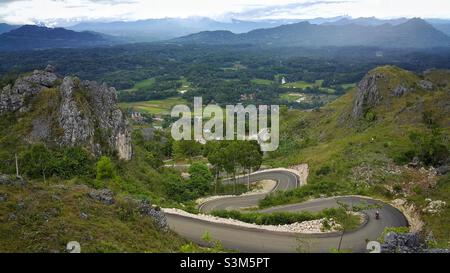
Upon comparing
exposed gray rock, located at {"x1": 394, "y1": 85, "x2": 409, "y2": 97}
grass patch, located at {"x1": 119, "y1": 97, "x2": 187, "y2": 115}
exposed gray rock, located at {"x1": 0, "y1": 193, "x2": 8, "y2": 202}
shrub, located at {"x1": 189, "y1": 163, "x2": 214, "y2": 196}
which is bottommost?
grass patch, located at {"x1": 119, "y1": 97, "x2": 187, "y2": 115}

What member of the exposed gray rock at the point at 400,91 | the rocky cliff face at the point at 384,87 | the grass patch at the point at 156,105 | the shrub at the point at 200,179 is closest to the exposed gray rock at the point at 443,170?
the shrub at the point at 200,179

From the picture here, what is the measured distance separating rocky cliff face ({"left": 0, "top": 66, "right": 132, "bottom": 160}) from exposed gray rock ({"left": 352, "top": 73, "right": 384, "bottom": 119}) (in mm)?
43917

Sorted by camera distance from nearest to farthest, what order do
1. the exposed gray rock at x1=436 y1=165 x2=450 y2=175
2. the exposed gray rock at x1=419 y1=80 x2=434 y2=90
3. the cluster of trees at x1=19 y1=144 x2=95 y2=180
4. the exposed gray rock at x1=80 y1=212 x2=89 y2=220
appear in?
the exposed gray rock at x1=80 y1=212 x2=89 y2=220 → the cluster of trees at x1=19 y1=144 x2=95 y2=180 → the exposed gray rock at x1=436 y1=165 x2=450 y2=175 → the exposed gray rock at x1=419 y1=80 x2=434 y2=90

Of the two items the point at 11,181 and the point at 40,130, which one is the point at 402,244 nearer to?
the point at 11,181

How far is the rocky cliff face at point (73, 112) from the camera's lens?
4125 centimetres

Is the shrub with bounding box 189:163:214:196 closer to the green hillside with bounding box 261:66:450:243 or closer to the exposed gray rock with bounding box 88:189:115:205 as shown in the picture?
the green hillside with bounding box 261:66:450:243

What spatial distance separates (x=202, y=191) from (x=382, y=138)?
2368 centimetres

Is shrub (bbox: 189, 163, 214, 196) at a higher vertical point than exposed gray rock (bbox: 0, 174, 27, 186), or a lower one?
lower

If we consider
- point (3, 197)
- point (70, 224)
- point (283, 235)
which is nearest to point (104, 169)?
point (283, 235)

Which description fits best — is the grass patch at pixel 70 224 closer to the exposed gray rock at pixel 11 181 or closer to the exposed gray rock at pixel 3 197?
the exposed gray rock at pixel 3 197

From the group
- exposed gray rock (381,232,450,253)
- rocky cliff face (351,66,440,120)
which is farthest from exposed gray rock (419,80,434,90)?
exposed gray rock (381,232,450,253)

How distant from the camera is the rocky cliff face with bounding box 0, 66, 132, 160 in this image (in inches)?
1624

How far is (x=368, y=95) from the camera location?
75.4 meters
